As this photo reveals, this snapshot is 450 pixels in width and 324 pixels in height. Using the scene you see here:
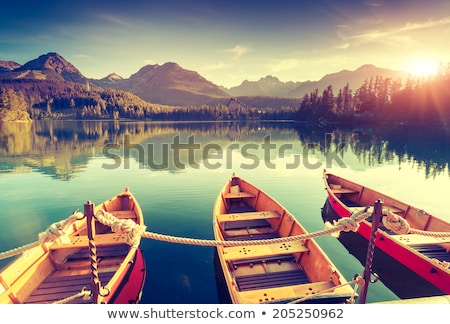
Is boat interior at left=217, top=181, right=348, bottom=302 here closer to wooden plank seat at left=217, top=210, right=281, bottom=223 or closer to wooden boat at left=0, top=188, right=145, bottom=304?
wooden plank seat at left=217, top=210, right=281, bottom=223

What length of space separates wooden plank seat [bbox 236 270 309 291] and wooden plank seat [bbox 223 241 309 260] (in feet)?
1.90

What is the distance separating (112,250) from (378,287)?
31.5ft

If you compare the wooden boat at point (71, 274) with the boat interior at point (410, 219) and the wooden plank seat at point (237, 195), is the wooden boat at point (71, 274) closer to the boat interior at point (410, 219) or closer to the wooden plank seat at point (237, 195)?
the wooden plank seat at point (237, 195)

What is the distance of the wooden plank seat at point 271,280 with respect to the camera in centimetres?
727

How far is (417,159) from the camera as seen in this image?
33.2 metres

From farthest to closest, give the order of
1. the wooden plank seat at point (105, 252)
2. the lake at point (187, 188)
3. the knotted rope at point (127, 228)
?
the lake at point (187, 188) < the wooden plank seat at point (105, 252) < the knotted rope at point (127, 228)

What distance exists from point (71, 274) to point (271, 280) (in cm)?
612

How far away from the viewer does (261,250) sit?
8.20 m

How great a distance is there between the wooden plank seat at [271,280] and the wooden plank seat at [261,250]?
1.90ft

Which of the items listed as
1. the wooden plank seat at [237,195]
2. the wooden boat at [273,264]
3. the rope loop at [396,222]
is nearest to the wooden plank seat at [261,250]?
the wooden boat at [273,264]

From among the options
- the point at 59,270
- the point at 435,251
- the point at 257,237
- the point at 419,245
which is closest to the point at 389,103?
the point at 419,245

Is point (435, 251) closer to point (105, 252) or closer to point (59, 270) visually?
point (105, 252)

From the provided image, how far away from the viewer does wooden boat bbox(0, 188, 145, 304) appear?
6.38 metres

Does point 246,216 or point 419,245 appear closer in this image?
point 419,245
